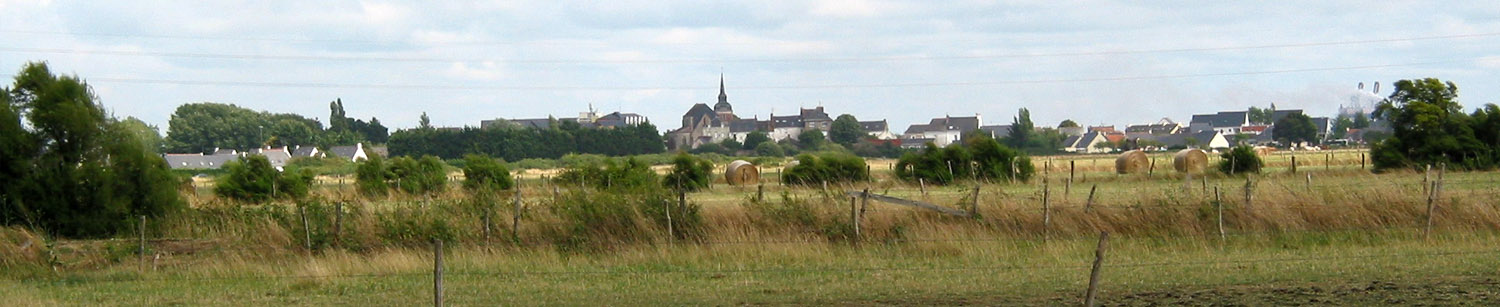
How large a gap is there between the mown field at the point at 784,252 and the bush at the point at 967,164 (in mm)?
24043

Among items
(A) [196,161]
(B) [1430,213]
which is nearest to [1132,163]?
(B) [1430,213]

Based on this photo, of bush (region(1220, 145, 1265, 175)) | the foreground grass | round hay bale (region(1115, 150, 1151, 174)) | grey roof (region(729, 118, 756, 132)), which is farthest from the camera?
grey roof (region(729, 118, 756, 132))

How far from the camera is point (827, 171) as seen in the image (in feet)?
166

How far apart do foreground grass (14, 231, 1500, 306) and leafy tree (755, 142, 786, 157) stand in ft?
285

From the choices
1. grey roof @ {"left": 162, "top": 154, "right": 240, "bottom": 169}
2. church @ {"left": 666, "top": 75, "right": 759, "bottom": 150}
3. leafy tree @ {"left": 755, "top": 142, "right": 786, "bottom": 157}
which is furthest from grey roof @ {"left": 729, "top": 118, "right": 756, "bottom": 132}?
grey roof @ {"left": 162, "top": 154, "right": 240, "bottom": 169}

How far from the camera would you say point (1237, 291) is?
49.8 feet

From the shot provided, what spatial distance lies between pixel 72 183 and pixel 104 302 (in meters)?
7.06

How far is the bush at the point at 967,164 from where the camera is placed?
1929 inches

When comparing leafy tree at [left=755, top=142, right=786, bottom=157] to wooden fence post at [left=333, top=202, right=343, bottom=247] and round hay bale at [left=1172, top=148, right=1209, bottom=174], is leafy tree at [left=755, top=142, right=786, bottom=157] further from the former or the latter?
wooden fence post at [left=333, top=202, right=343, bottom=247]

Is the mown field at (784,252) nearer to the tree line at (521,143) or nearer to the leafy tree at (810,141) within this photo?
the tree line at (521,143)

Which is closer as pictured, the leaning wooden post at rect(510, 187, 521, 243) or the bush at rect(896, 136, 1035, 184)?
the leaning wooden post at rect(510, 187, 521, 243)

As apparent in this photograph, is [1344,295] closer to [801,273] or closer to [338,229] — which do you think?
[801,273]

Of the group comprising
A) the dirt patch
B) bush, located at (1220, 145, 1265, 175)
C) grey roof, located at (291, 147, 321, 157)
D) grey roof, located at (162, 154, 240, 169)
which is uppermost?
grey roof, located at (291, 147, 321, 157)

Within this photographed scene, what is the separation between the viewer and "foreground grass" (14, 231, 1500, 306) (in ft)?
52.3
